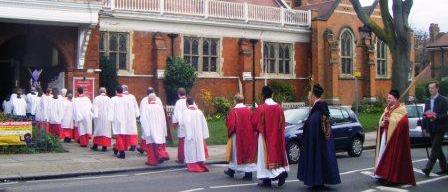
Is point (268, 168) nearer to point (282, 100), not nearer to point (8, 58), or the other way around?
point (8, 58)

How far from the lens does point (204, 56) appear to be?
32.3m

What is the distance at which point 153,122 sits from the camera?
14953 millimetres

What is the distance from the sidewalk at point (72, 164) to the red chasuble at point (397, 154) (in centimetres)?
564

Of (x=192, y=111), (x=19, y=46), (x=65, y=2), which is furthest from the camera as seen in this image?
(x=19, y=46)

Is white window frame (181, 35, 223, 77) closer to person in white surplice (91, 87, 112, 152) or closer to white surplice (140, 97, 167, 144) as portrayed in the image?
person in white surplice (91, 87, 112, 152)

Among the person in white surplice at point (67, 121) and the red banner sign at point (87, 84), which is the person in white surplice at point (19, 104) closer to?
the red banner sign at point (87, 84)

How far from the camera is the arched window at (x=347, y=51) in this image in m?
37.5

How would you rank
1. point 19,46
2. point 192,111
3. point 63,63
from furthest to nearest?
point 19,46
point 63,63
point 192,111

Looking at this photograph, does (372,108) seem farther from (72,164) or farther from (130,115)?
(72,164)

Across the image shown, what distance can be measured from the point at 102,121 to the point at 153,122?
108 inches

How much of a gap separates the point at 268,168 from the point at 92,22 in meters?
12.8

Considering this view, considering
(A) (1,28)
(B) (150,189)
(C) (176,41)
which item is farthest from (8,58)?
(B) (150,189)

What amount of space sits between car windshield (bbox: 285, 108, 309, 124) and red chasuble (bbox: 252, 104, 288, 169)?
14.8 ft

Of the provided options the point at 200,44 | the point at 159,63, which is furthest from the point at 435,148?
the point at 200,44
